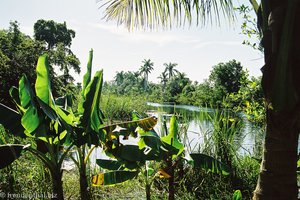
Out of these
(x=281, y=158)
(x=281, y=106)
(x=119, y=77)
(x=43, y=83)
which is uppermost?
(x=119, y=77)

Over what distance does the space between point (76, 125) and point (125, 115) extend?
11.6 metres

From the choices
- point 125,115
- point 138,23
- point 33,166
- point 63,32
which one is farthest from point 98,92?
point 63,32

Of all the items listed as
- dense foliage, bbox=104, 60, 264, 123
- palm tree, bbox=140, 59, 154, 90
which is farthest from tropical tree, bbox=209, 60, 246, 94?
palm tree, bbox=140, 59, 154, 90

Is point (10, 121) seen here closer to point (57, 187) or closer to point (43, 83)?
point (43, 83)

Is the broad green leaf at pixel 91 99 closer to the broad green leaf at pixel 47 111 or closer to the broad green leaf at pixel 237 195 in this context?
the broad green leaf at pixel 47 111

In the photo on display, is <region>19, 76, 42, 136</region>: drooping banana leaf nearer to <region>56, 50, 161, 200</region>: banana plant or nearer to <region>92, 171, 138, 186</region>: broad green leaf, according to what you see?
<region>56, 50, 161, 200</region>: banana plant

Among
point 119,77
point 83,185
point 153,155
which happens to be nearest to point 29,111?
point 83,185

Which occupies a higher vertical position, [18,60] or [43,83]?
[18,60]

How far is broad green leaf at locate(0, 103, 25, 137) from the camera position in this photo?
2.73m

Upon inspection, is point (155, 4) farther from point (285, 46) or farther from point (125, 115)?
point (125, 115)

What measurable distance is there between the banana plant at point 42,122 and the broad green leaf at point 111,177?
1.17 ft

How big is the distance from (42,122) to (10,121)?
43 cm

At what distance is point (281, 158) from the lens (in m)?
1.72

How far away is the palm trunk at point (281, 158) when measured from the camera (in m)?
1.71
